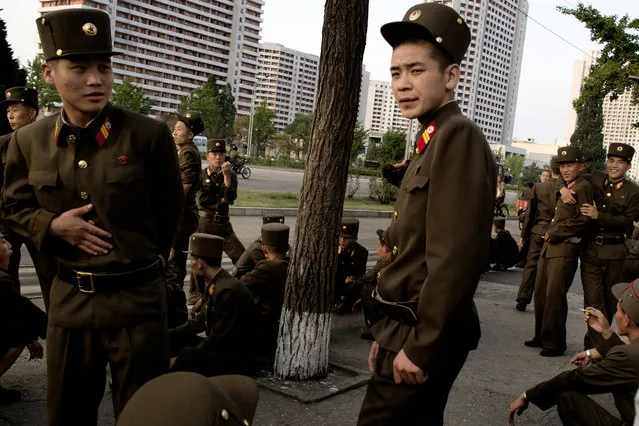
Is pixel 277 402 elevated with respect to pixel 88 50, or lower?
lower

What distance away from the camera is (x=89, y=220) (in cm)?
264


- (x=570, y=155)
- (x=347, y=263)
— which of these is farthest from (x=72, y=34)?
(x=347, y=263)

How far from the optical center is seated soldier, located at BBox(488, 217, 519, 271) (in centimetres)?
1181

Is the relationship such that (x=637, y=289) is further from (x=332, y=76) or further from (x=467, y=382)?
(x=332, y=76)

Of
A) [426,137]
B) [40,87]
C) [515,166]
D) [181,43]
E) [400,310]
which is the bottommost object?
[400,310]

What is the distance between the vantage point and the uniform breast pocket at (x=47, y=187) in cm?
265

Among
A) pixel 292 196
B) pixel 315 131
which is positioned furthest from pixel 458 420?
pixel 292 196

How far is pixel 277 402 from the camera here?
4.45 metres

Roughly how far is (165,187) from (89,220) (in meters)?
0.34

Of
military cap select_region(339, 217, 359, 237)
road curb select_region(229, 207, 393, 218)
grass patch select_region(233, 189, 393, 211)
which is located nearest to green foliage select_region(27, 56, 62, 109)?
grass patch select_region(233, 189, 393, 211)

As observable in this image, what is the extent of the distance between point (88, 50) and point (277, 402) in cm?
269

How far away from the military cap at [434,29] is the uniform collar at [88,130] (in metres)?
1.16

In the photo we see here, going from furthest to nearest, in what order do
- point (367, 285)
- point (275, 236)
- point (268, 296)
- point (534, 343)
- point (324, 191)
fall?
point (367, 285) < point (534, 343) < point (275, 236) < point (268, 296) < point (324, 191)

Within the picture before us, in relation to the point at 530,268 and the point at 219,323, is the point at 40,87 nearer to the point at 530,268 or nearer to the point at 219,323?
the point at 530,268
